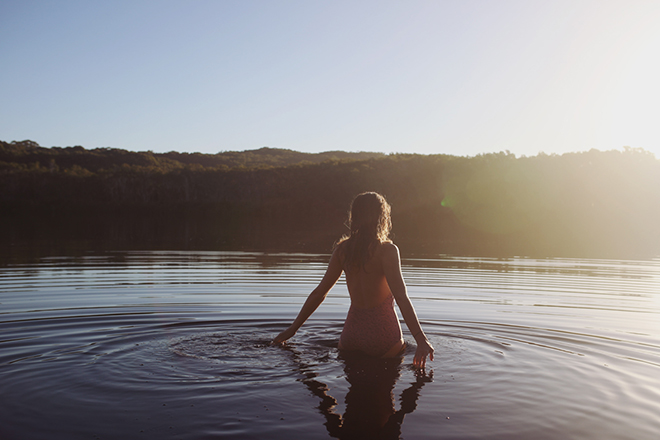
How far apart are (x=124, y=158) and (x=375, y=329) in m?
138

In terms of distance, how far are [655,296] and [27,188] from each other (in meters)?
91.2

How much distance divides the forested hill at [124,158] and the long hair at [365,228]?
8981cm

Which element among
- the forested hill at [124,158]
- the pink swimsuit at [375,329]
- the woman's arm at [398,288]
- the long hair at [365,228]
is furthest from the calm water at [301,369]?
the forested hill at [124,158]

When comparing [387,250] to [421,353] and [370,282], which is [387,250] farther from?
[421,353]

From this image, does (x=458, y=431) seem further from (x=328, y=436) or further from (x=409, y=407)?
(x=328, y=436)

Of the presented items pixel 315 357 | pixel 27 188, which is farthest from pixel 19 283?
pixel 27 188

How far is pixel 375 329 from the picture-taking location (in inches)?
222

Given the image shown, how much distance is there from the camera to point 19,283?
1163cm

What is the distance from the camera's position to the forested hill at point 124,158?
376 ft

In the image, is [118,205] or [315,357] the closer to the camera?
[315,357]

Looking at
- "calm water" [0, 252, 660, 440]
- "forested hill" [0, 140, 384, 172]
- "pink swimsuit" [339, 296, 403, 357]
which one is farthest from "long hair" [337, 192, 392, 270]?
"forested hill" [0, 140, 384, 172]

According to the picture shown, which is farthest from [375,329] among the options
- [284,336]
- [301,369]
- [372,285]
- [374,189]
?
[374,189]

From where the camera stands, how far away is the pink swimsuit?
18.4ft

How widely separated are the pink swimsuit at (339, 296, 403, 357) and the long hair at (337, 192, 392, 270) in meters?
0.58
